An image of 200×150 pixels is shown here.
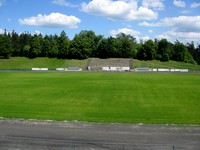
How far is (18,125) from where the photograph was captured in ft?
87.4

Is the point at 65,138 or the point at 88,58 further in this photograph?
the point at 88,58

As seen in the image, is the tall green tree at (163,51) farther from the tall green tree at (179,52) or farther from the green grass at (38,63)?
the green grass at (38,63)

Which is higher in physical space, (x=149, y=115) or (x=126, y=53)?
(x=126, y=53)

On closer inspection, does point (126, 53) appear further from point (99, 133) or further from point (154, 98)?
point (99, 133)

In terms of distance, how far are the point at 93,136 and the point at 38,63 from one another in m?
112

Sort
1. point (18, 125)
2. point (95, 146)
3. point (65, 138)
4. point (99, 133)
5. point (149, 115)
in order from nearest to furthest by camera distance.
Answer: point (95, 146)
point (65, 138)
point (99, 133)
point (18, 125)
point (149, 115)

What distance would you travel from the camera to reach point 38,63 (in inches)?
5187

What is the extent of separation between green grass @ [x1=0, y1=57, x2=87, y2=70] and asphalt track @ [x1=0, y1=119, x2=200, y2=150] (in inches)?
3956

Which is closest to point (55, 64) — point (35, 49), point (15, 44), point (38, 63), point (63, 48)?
point (38, 63)

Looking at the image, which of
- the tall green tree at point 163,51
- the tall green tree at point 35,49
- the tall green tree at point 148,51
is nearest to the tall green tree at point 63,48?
the tall green tree at point 35,49

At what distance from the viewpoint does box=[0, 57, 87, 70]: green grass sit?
417 feet

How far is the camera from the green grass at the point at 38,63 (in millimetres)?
127250

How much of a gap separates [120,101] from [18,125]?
15490 millimetres

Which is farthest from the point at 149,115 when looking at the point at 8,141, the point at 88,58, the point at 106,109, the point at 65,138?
the point at 88,58
